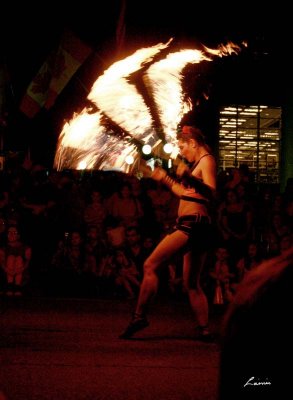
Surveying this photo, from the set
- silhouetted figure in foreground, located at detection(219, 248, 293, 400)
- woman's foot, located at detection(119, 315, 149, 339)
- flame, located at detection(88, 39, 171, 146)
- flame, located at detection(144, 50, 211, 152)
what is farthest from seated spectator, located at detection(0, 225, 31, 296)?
silhouetted figure in foreground, located at detection(219, 248, 293, 400)

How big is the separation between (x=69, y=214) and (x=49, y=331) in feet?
16.7

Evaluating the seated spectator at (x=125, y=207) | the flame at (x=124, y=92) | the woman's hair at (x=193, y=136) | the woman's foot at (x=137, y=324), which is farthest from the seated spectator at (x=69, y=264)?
the woman's hair at (x=193, y=136)

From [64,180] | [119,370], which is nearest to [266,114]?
[64,180]

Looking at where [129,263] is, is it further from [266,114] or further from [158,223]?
[266,114]

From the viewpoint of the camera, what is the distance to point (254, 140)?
73.6 feet

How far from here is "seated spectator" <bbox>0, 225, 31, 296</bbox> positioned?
10.1 m

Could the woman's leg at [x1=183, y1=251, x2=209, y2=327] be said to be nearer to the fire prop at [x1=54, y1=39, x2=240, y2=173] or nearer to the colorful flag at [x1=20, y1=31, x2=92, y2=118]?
the fire prop at [x1=54, y1=39, x2=240, y2=173]

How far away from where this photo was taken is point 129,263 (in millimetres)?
10461

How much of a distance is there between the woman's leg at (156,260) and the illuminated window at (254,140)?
16414mm

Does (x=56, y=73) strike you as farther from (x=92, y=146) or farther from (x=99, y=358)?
(x=99, y=358)

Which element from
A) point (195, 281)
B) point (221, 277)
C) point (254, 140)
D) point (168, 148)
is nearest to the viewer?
point (195, 281)

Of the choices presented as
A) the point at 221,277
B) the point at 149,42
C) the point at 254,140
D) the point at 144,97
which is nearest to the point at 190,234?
the point at 144,97

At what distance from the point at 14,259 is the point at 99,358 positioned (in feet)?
17.2

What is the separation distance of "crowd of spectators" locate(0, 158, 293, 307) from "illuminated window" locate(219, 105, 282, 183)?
394 inches
